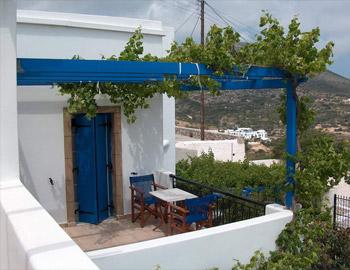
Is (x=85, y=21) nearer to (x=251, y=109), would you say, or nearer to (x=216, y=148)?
(x=216, y=148)

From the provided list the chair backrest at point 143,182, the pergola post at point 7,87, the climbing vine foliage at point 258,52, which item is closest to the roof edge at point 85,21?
the climbing vine foliage at point 258,52

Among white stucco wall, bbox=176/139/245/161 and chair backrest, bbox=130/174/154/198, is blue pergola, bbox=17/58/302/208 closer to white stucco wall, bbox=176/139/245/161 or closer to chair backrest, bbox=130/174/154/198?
chair backrest, bbox=130/174/154/198

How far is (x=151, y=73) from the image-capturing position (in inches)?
172

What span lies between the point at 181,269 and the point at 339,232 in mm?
2770

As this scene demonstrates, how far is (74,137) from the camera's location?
274 inches

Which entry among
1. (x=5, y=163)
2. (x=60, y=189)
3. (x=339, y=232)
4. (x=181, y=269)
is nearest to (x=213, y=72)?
(x=181, y=269)

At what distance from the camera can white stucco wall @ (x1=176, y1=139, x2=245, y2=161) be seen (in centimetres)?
1922

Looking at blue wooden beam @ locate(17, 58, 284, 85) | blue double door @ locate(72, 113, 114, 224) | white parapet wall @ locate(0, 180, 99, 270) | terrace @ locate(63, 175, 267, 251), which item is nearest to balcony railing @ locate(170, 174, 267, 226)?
terrace @ locate(63, 175, 267, 251)

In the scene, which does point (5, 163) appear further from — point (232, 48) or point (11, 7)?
point (232, 48)

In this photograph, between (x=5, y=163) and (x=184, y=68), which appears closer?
(x=5, y=163)

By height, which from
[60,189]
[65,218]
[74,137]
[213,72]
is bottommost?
[65,218]

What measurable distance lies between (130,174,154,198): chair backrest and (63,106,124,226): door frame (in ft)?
0.79

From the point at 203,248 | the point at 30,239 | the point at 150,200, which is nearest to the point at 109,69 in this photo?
the point at 203,248

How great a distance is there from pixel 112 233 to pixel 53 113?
2.16 meters
